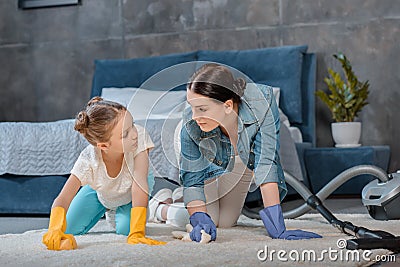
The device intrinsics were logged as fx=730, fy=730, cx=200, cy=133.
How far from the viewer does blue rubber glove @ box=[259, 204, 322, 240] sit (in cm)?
230

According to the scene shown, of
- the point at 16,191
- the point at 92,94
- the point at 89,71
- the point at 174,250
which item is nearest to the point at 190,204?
the point at 174,250

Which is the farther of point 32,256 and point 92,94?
point 92,94

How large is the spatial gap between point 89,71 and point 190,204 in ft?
11.5

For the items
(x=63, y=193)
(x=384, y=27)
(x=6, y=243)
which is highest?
(x=384, y=27)

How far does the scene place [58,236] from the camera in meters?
2.22

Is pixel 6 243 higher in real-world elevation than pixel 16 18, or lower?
lower

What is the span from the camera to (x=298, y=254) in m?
1.98

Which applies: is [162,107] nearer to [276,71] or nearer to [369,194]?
[369,194]

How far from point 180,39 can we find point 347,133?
1.50 metres

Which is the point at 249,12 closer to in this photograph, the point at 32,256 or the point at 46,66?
the point at 46,66

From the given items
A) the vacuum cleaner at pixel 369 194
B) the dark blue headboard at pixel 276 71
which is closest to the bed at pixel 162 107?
the dark blue headboard at pixel 276 71

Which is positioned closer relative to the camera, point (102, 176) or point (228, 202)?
point (102, 176)

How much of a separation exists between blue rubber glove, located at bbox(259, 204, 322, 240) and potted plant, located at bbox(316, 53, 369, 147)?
2633 millimetres

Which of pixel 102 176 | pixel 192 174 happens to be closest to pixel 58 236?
pixel 102 176
